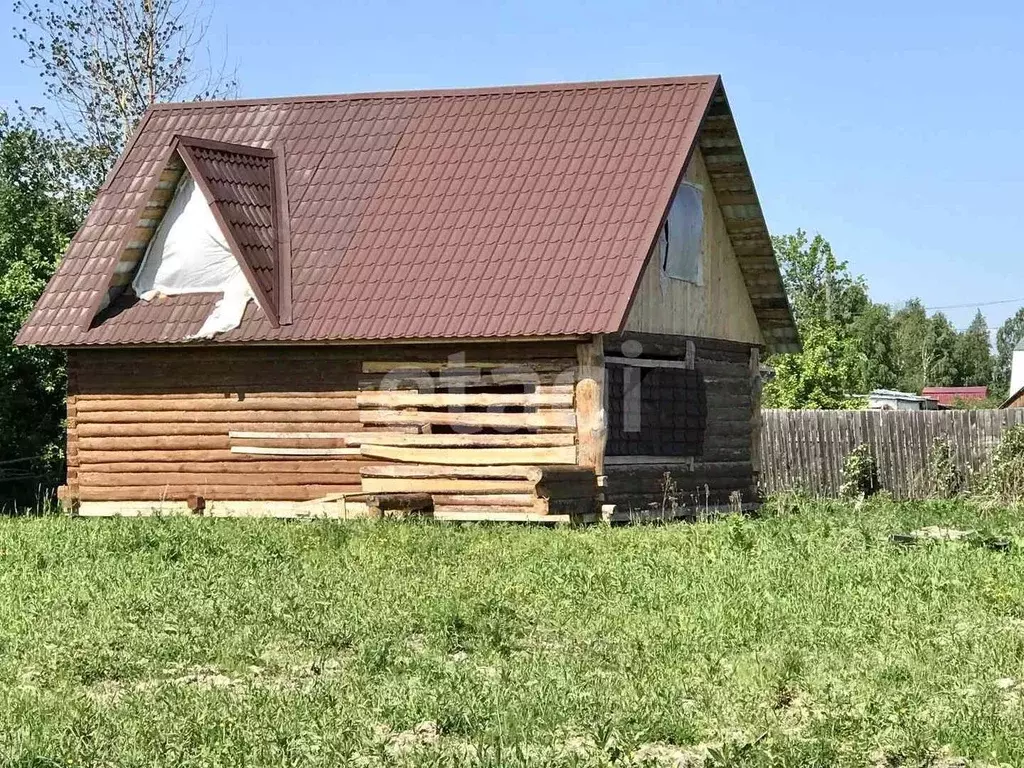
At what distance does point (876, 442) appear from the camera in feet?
102

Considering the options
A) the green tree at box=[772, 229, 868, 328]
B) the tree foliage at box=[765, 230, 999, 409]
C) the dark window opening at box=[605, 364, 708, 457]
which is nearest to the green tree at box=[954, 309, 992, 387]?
the tree foliage at box=[765, 230, 999, 409]

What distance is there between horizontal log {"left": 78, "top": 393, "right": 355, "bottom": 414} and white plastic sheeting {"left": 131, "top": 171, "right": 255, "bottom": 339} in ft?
4.40

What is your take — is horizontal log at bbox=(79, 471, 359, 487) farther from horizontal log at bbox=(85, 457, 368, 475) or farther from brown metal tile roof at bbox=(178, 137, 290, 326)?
brown metal tile roof at bbox=(178, 137, 290, 326)

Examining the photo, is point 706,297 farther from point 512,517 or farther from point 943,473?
point 943,473

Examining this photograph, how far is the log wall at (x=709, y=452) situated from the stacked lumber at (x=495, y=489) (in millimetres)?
631

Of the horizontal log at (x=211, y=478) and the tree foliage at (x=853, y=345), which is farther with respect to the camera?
the tree foliage at (x=853, y=345)

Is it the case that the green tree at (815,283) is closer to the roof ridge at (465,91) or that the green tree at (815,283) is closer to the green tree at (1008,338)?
the roof ridge at (465,91)

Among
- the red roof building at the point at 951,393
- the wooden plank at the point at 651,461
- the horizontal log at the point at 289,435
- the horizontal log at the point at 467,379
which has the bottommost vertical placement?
the wooden plank at the point at 651,461

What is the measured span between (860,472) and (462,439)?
12.6 m

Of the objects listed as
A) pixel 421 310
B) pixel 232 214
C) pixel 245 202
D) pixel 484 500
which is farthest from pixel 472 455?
pixel 245 202

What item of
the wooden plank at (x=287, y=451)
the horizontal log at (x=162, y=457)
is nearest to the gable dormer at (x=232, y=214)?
the wooden plank at (x=287, y=451)

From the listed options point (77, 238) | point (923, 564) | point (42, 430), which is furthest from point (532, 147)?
point (42, 430)

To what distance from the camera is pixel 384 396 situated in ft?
67.4

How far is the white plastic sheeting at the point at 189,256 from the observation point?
21.5 m
